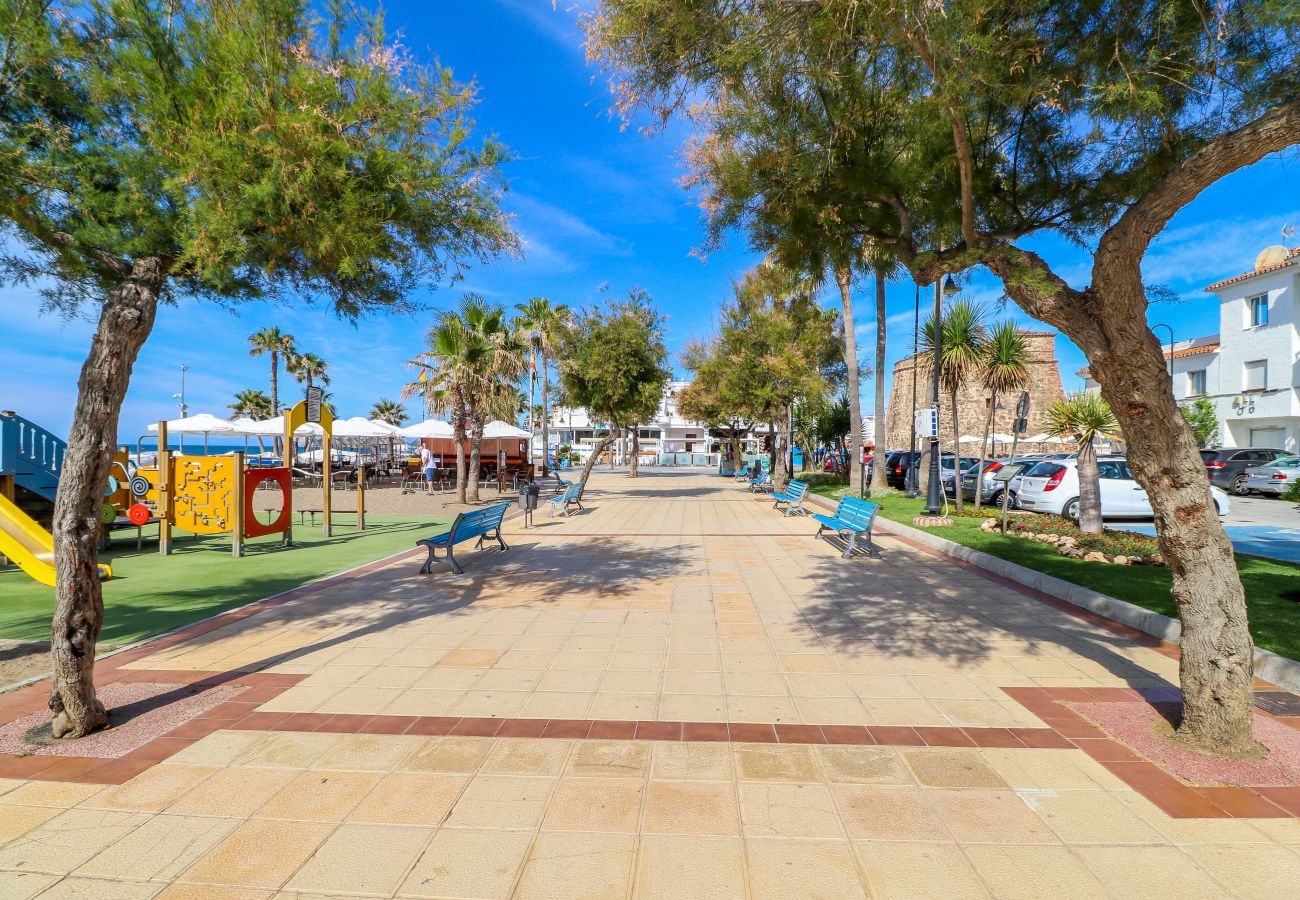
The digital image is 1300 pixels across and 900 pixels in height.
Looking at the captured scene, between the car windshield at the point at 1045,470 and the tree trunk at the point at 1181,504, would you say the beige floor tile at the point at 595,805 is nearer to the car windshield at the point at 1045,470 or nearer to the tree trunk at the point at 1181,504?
the tree trunk at the point at 1181,504

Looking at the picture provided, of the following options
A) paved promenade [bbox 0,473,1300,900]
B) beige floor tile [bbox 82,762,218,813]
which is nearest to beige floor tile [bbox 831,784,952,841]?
paved promenade [bbox 0,473,1300,900]

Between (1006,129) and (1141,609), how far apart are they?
4.65 m

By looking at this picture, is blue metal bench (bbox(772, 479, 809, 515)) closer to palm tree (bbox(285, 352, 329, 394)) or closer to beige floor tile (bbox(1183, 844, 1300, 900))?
beige floor tile (bbox(1183, 844, 1300, 900))

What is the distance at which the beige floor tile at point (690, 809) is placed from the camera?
2.83 metres

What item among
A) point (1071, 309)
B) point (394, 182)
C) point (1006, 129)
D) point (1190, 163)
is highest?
point (1006, 129)

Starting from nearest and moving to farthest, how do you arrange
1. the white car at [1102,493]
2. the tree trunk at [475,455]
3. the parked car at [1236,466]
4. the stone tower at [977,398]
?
the white car at [1102,493]
the tree trunk at [475,455]
the parked car at [1236,466]
the stone tower at [977,398]

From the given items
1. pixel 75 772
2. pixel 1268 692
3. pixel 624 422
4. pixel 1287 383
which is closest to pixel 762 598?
pixel 1268 692

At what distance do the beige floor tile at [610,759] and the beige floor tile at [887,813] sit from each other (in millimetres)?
1026

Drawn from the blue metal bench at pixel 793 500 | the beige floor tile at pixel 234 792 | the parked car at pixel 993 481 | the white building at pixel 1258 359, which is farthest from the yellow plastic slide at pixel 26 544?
the white building at pixel 1258 359

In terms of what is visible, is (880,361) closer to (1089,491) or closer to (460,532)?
(1089,491)

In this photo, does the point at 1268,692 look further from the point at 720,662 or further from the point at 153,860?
the point at 153,860

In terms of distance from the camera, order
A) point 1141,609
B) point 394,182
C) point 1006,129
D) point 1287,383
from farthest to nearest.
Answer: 1. point 1287,383
2. point 1141,609
3. point 1006,129
4. point 394,182

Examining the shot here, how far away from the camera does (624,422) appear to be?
914 inches

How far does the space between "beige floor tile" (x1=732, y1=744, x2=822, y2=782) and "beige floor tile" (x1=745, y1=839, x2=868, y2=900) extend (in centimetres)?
54
